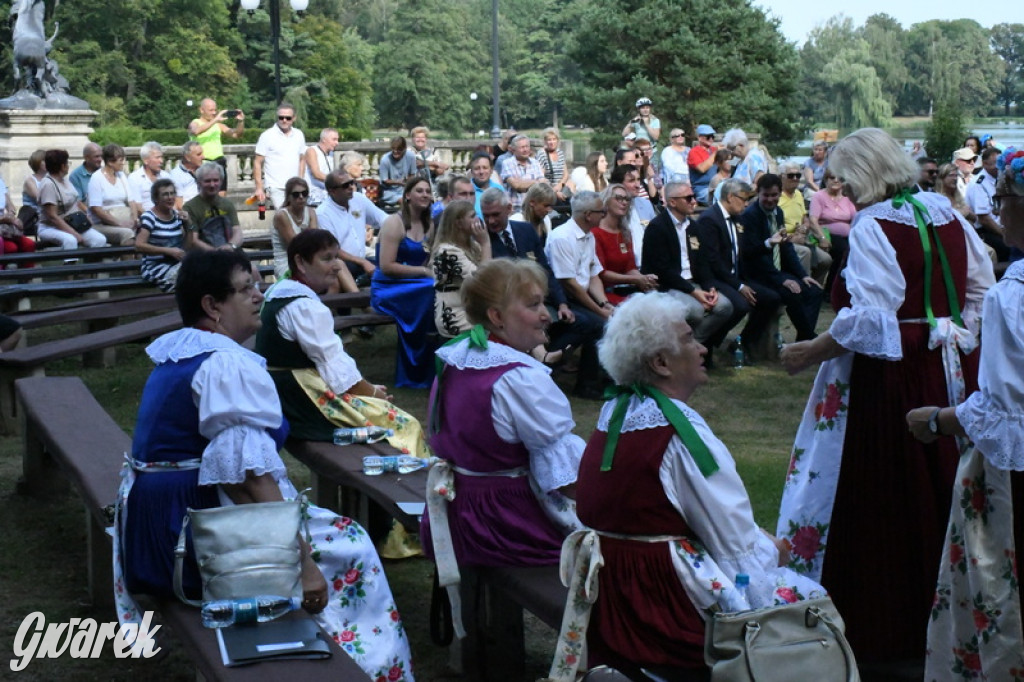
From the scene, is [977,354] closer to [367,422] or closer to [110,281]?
[367,422]

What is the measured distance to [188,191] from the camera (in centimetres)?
1356

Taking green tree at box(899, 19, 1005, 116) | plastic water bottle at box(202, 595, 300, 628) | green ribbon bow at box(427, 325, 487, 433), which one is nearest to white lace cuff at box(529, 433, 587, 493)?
green ribbon bow at box(427, 325, 487, 433)

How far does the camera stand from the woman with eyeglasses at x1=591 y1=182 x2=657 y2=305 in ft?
31.4

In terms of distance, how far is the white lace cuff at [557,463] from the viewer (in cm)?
414

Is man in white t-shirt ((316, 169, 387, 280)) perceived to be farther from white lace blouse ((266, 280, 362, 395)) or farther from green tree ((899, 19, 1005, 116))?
green tree ((899, 19, 1005, 116))

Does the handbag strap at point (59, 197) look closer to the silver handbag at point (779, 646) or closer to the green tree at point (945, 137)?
the silver handbag at point (779, 646)

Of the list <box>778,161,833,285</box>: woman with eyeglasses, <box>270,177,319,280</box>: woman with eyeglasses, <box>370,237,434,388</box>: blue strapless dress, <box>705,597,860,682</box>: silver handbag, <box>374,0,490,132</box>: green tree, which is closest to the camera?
<box>705,597,860,682</box>: silver handbag

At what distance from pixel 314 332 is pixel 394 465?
0.82 metres

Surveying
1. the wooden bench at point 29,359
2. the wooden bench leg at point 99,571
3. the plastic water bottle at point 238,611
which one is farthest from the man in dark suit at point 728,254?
the plastic water bottle at point 238,611

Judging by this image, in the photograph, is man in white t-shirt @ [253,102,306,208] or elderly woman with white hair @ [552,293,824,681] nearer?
elderly woman with white hair @ [552,293,824,681]

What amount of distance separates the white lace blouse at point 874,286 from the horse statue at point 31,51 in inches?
678

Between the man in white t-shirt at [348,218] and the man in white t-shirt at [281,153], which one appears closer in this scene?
the man in white t-shirt at [348,218]

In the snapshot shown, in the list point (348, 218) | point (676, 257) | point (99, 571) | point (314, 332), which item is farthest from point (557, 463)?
point (348, 218)

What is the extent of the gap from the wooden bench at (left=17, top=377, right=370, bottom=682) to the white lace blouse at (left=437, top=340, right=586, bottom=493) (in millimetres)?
896
